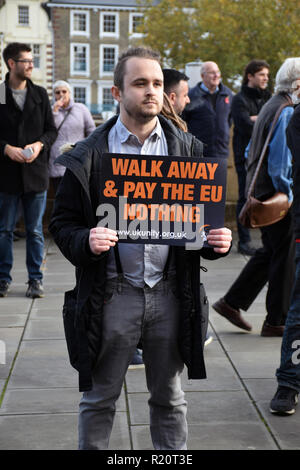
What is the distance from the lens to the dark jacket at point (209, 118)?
9.41 meters

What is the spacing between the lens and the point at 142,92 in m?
3.04

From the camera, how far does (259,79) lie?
9.09 metres

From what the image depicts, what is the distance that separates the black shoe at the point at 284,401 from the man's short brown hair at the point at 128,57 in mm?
2075

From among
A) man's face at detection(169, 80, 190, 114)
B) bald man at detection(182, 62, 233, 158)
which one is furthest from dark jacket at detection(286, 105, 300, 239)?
bald man at detection(182, 62, 233, 158)

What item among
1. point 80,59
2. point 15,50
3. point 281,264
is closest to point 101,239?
point 281,264

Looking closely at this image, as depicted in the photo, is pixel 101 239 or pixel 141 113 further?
pixel 141 113

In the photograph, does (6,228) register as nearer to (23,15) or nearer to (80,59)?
(23,15)

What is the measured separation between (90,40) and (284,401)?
214 feet

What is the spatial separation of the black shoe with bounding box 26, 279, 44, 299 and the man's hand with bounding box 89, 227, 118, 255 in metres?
4.40

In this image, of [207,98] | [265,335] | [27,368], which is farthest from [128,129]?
[207,98]

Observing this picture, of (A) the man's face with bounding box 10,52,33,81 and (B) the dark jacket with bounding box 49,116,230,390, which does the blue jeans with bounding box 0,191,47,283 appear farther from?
(B) the dark jacket with bounding box 49,116,230,390

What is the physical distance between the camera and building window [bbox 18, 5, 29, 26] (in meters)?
63.5

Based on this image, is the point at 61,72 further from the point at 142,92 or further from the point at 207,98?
the point at 142,92

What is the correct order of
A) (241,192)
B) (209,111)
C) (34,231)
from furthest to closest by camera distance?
1. (241,192)
2. (209,111)
3. (34,231)
